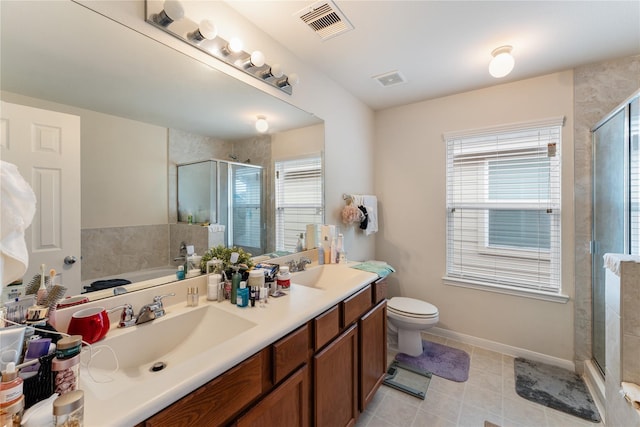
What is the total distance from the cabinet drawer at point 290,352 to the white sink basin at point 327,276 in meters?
0.58

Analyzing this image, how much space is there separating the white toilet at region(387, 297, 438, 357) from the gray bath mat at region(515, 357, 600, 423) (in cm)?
72

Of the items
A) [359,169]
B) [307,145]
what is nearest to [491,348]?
[359,169]

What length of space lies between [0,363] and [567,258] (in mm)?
3179

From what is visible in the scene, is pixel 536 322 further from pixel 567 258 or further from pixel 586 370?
pixel 567 258

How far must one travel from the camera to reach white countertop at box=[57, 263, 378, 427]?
1.98 ft

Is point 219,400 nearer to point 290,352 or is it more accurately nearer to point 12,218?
point 290,352

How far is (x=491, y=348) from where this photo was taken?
2.43m

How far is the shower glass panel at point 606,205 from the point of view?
1.68m

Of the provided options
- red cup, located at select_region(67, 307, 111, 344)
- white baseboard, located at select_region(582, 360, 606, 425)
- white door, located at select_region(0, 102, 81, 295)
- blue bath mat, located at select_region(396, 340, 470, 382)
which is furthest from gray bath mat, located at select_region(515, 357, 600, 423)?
white door, located at select_region(0, 102, 81, 295)

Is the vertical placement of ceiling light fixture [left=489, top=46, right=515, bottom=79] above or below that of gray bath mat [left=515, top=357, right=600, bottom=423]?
above

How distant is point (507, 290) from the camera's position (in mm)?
2375

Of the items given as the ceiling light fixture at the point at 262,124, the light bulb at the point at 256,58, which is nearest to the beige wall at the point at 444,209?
the ceiling light fixture at the point at 262,124

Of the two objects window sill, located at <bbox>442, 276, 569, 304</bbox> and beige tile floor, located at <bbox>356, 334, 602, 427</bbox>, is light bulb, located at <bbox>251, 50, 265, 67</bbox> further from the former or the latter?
window sill, located at <bbox>442, 276, 569, 304</bbox>

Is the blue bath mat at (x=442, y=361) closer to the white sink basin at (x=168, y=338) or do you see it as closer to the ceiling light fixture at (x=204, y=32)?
the white sink basin at (x=168, y=338)
